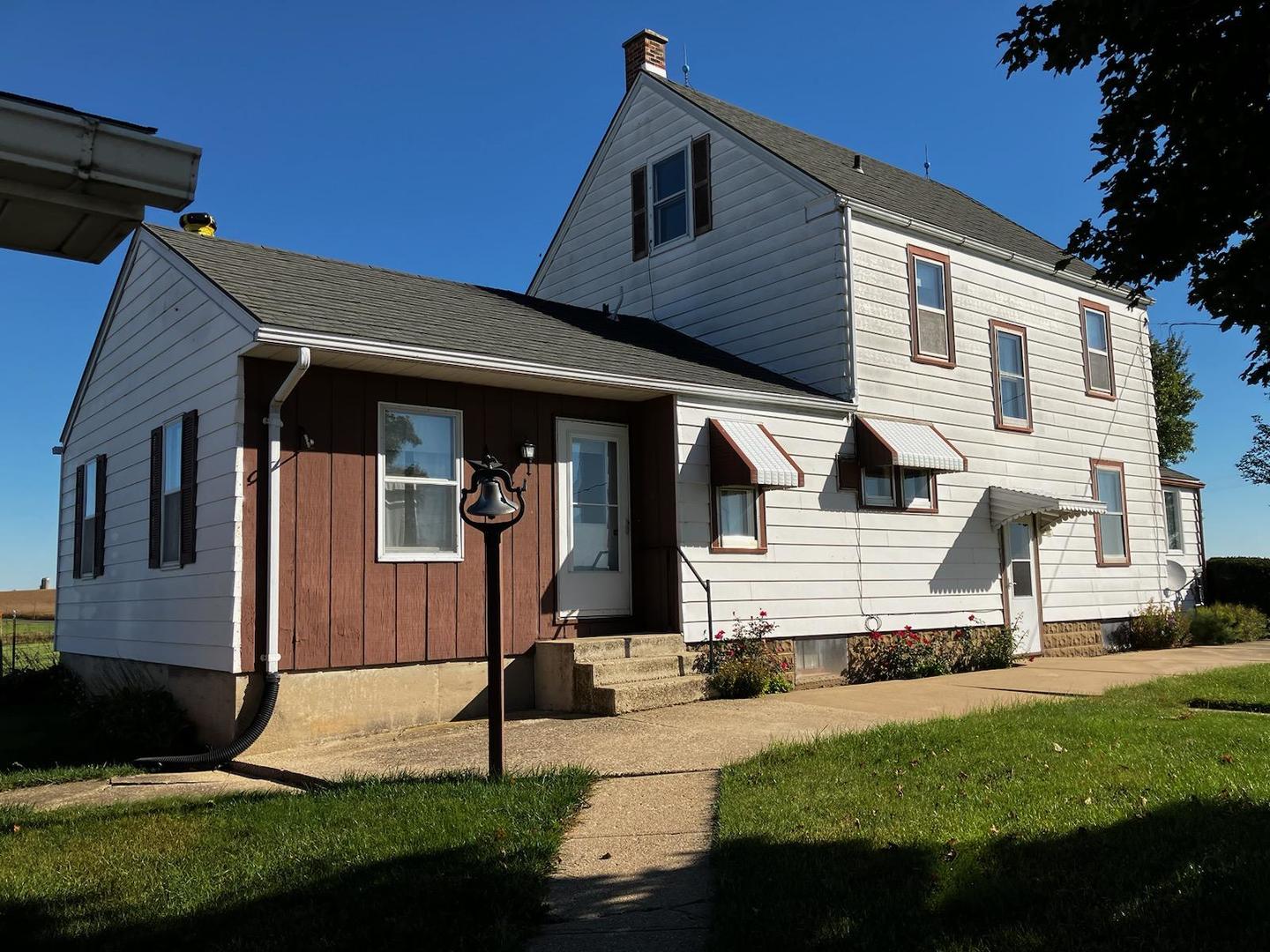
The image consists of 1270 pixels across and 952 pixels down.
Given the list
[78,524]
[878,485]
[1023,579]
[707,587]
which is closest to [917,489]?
[878,485]

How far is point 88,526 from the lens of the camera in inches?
565

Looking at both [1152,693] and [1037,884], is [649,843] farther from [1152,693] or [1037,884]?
[1152,693]

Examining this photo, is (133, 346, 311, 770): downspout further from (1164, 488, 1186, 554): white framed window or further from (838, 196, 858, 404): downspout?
(1164, 488, 1186, 554): white framed window

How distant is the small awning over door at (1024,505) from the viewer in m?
15.3

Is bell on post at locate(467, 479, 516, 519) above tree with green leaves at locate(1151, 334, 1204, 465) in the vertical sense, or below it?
below

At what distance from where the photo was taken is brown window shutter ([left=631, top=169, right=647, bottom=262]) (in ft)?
57.4

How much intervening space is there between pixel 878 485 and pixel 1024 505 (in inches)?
104

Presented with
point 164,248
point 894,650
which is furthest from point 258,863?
point 894,650

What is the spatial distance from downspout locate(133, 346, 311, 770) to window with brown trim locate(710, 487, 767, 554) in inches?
192

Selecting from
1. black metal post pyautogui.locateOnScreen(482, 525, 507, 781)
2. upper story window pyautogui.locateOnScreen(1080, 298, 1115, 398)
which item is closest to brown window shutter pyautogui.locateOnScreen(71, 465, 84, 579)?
black metal post pyautogui.locateOnScreen(482, 525, 507, 781)

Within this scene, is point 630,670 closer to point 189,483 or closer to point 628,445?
point 628,445

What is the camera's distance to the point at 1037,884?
14.6ft

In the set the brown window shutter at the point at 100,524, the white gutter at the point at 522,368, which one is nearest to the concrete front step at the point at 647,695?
the white gutter at the point at 522,368

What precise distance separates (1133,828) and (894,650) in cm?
880
